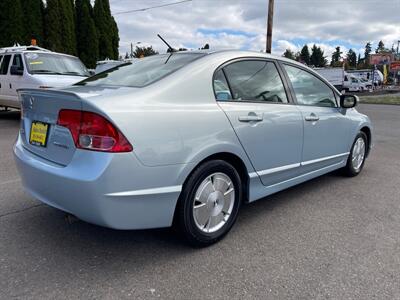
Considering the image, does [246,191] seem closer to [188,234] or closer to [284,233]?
[284,233]

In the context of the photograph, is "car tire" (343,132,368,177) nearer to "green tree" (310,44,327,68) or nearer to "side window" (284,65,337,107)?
"side window" (284,65,337,107)

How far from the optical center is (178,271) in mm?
2676

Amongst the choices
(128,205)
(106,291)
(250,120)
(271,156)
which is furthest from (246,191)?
(106,291)

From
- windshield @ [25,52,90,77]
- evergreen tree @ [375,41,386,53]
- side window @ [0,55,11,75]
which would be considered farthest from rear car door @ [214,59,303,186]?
evergreen tree @ [375,41,386,53]

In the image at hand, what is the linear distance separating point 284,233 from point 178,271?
44.4 inches

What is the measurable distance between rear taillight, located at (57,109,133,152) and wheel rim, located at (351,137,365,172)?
371cm

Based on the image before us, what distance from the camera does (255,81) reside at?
11.5 ft

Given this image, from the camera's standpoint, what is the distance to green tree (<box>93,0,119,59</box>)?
28.3 meters

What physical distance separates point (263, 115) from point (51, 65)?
765 centimetres

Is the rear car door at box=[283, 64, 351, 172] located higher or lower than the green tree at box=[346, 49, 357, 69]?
lower

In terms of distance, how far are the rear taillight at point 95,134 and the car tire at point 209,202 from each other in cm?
63

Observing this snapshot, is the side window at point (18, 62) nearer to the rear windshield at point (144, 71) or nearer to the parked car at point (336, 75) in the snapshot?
the rear windshield at point (144, 71)

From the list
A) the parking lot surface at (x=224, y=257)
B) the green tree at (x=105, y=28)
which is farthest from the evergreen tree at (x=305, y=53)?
the parking lot surface at (x=224, y=257)

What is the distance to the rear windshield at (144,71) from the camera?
3.06 metres
